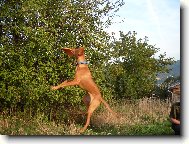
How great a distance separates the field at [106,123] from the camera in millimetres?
6309

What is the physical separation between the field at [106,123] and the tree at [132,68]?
2.29 feet

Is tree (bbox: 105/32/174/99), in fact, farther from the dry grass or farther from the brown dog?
the brown dog

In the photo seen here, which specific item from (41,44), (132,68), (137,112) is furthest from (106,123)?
(132,68)

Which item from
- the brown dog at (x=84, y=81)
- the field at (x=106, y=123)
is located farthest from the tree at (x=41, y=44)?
the brown dog at (x=84, y=81)

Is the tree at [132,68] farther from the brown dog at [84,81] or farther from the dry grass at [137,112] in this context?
the brown dog at [84,81]

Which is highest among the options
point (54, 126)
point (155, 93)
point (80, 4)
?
point (80, 4)

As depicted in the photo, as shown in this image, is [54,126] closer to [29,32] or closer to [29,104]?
[29,104]

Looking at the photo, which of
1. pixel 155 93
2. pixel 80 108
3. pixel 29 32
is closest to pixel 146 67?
pixel 155 93

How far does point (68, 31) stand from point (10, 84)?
4.37 ft

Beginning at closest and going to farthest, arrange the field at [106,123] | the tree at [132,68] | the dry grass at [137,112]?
the field at [106,123], the dry grass at [137,112], the tree at [132,68]

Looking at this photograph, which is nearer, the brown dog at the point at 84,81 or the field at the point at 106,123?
the brown dog at the point at 84,81

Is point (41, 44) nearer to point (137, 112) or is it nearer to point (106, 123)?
point (106, 123)

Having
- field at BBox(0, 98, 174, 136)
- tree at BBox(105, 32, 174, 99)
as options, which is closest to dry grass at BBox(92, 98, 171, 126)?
field at BBox(0, 98, 174, 136)

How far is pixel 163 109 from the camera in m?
7.55
